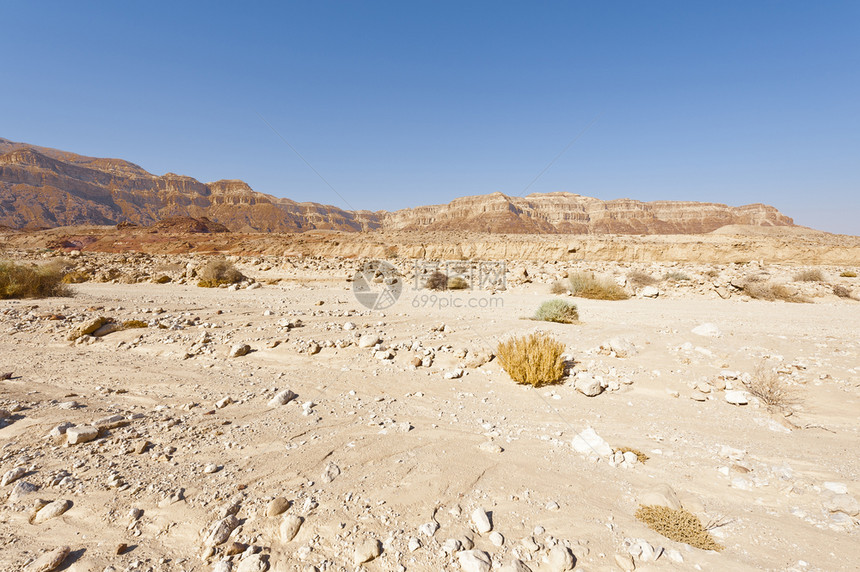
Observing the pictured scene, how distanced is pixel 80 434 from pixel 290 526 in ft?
8.44

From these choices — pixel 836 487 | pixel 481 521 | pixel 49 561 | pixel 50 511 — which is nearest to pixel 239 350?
pixel 50 511

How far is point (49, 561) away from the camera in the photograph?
2.08 meters

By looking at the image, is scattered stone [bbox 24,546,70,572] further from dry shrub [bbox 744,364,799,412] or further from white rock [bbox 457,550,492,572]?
dry shrub [bbox 744,364,799,412]

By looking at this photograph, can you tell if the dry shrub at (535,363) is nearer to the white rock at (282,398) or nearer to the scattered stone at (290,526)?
the white rock at (282,398)

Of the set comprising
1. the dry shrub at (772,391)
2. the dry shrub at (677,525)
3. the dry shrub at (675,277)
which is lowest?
the dry shrub at (677,525)

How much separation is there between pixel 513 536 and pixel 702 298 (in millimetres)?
15060

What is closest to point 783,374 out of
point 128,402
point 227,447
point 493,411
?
point 493,411

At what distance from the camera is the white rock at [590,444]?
137 inches

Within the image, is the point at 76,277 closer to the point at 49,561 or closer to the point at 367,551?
the point at 49,561

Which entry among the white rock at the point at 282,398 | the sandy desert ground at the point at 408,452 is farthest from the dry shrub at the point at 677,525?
the white rock at the point at 282,398

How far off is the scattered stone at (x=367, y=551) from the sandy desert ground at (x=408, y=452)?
1 cm

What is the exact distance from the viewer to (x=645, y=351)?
20.4 ft

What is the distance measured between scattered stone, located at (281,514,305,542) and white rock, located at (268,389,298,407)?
216cm

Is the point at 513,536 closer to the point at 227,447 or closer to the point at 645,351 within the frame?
the point at 227,447
